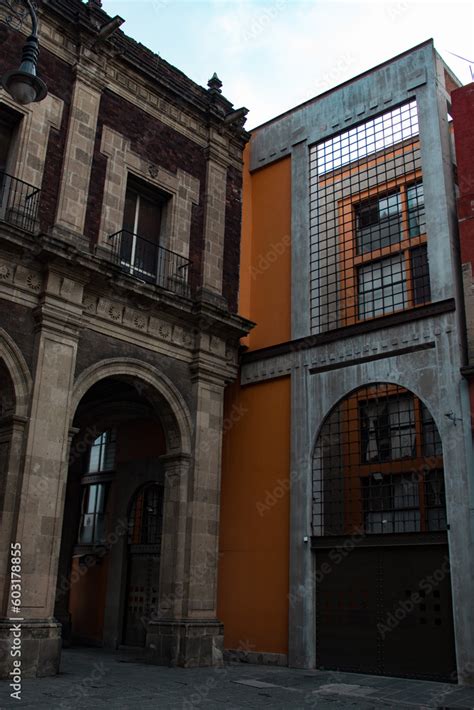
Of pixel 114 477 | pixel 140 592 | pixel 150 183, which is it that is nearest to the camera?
pixel 150 183

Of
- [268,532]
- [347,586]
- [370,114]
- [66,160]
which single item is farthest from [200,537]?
[370,114]

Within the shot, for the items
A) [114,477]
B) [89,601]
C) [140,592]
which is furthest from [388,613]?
[89,601]

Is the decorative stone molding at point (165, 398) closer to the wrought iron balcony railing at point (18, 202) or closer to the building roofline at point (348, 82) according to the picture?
the wrought iron balcony railing at point (18, 202)

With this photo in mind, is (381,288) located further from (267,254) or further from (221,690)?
(221,690)

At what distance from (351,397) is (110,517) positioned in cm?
755

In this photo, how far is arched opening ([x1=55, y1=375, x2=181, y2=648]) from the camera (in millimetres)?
17141

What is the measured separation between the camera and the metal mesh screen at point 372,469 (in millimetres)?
14422

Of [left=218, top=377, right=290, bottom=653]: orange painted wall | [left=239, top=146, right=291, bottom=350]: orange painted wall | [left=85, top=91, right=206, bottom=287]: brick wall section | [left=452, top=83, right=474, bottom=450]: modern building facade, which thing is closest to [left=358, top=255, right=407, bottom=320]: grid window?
[left=239, top=146, right=291, bottom=350]: orange painted wall

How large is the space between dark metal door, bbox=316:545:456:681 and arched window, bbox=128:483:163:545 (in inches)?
200

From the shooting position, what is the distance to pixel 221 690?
10727 mm

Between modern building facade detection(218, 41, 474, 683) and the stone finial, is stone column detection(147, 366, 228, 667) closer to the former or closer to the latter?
modern building facade detection(218, 41, 474, 683)

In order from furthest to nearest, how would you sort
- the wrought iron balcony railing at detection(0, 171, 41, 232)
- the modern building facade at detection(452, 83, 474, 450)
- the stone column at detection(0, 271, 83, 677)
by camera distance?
1. the modern building facade at detection(452, 83, 474, 450)
2. the wrought iron balcony railing at detection(0, 171, 41, 232)
3. the stone column at detection(0, 271, 83, 677)

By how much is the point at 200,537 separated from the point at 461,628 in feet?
17.2

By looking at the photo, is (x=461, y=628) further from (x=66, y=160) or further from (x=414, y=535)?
(x=66, y=160)
